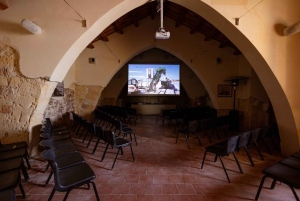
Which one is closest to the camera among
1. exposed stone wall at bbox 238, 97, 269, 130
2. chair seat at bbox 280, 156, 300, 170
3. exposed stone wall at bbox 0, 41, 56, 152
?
chair seat at bbox 280, 156, 300, 170

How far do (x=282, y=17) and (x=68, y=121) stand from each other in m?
6.76

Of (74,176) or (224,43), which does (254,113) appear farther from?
(74,176)

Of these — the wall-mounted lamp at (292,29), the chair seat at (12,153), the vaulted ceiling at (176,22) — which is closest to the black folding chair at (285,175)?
the wall-mounted lamp at (292,29)

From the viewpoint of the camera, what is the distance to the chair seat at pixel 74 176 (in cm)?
163

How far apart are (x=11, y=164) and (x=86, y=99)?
4.68 meters

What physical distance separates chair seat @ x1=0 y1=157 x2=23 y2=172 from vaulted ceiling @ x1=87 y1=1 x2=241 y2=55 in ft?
15.7

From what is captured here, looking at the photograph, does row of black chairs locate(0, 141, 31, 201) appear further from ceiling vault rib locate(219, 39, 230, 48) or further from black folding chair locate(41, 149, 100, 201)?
ceiling vault rib locate(219, 39, 230, 48)

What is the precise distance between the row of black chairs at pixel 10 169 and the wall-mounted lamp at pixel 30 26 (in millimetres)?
2007

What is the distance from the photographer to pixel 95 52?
650cm

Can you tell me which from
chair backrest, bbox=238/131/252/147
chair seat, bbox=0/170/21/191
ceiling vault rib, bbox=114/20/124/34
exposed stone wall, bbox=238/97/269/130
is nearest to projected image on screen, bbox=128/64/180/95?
ceiling vault rib, bbox=114/20/124/34

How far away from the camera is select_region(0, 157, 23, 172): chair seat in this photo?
1.90m

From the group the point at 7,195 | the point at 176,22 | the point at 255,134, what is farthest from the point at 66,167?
the point at 176,22

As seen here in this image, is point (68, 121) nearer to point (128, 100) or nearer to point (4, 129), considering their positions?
point (4, 129)

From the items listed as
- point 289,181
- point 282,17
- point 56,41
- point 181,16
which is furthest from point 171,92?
point 289,181
